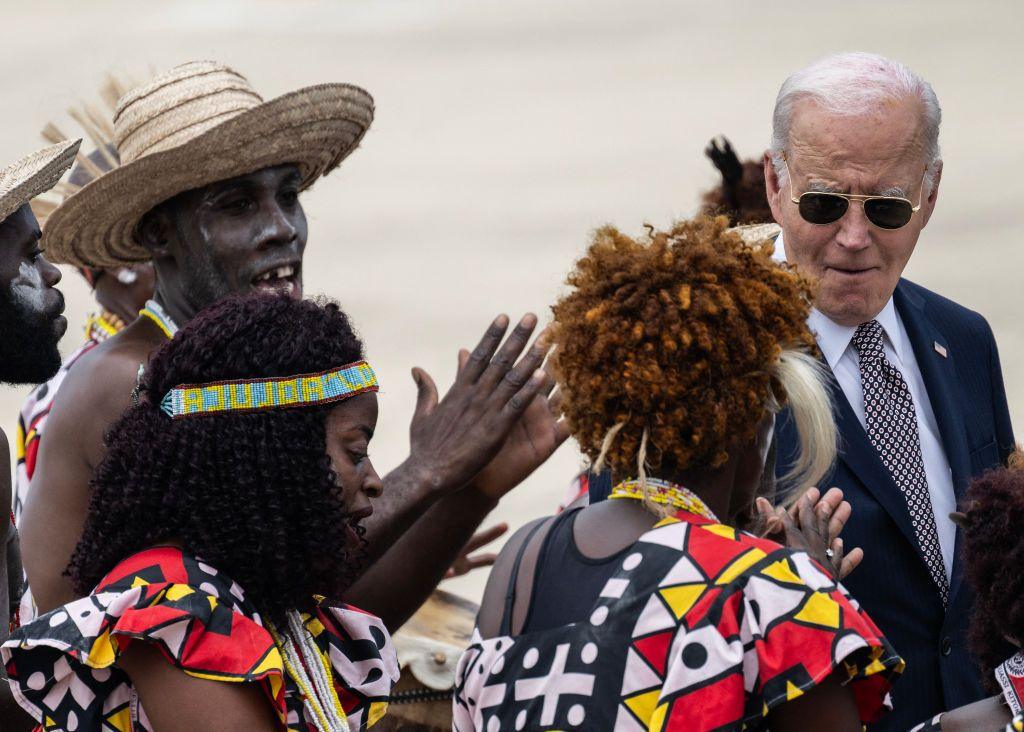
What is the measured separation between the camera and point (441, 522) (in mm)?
4137

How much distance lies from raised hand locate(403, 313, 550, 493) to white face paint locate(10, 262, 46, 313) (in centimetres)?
98

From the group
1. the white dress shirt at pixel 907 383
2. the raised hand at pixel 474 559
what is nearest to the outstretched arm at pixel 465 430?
the white dress shirt at pixel 907 383

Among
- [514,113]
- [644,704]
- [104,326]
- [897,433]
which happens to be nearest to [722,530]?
[644,704]

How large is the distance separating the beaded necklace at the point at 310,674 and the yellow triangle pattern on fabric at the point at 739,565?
80cm

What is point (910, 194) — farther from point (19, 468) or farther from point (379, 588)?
point (19, 468)

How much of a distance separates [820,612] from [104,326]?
4.27m

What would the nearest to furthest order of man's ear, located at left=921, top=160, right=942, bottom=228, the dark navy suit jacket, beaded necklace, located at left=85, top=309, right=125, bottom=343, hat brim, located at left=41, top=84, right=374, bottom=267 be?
the dark navy suit jacket, man's ear, located at left=921, top=160, right=942, bottom=228, hat brim, located at left=41, top=84, right=374, bottom=267, beaded necklace, located at left=85, top=309, right=125, bottom=343

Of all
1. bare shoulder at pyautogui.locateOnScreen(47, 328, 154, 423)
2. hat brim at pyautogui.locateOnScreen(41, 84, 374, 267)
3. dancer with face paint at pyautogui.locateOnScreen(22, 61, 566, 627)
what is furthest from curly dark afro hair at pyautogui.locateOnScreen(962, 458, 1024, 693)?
hat brim at pyautogui.locateOnScreen(41, 84, 374, 267)

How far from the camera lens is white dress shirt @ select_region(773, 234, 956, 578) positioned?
3846 millimetres

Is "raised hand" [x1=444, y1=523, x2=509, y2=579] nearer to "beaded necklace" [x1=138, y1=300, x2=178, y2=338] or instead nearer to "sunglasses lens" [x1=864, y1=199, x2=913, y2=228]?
"beaded necklace" [x1=138, y1=300, x2=178, y2=338]

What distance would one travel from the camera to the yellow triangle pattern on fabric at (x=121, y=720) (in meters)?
2.88

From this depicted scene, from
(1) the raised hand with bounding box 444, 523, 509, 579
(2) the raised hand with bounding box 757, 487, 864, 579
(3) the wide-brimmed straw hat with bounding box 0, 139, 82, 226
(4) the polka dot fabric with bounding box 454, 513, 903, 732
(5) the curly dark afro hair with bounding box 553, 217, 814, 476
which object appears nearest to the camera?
(4) the polka dot fabric with bounding box 454, 513, 903, 732

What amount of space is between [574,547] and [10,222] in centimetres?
160

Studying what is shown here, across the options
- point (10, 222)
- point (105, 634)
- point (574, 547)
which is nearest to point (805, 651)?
point (574, 547)
